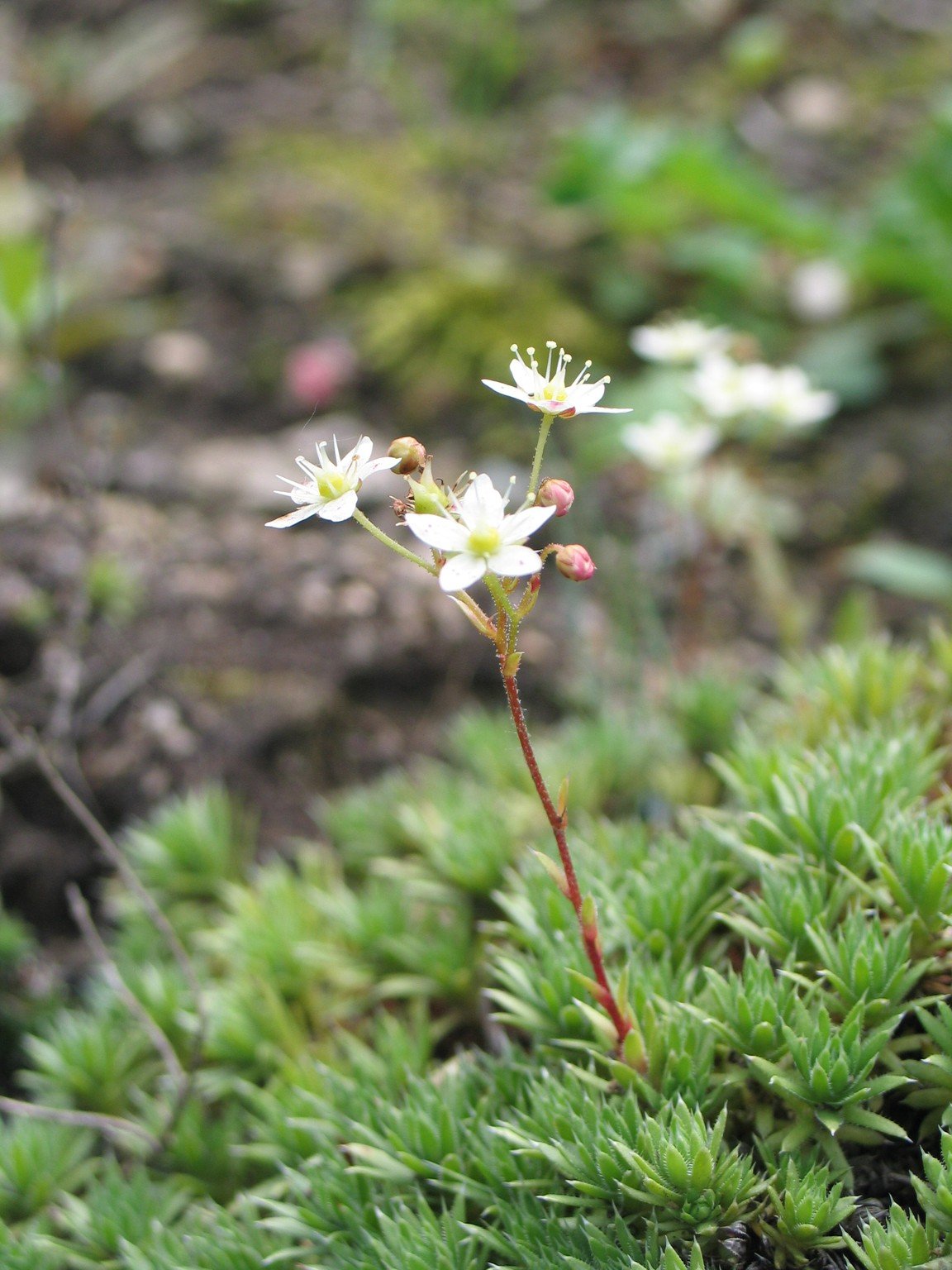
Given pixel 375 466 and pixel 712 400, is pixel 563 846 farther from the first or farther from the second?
pixel 712 400

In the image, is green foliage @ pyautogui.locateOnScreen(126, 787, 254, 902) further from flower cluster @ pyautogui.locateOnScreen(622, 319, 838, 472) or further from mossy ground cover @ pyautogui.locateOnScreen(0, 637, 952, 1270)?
flower cluster @ pyautogui.locateOnScreen(622, 319, 838, 472)

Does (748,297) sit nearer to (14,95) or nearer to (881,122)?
(881,122)

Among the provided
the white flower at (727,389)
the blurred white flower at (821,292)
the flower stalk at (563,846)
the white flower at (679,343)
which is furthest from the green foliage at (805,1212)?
the blurred white flower at (821,292)

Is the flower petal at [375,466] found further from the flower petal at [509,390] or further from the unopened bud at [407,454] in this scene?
the flower petal at [509,390]

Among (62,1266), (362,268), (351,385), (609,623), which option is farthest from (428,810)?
(362,268)

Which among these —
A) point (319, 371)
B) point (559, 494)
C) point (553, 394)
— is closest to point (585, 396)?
point (553, 394)

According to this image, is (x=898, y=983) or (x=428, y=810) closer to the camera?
(x=898, y=983)
